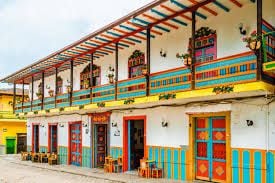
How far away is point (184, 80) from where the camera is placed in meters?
12.2

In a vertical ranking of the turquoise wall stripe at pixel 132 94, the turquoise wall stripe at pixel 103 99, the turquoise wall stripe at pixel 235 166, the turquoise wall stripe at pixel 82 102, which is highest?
the turquoise wall stripe at pixel 132 94

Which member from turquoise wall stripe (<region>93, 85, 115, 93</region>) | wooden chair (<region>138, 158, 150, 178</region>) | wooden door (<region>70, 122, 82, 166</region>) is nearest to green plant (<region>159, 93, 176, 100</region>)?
wooden chair (<region>138, 158, 150, 178</region>)

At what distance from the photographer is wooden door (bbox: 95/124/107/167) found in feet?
63.3

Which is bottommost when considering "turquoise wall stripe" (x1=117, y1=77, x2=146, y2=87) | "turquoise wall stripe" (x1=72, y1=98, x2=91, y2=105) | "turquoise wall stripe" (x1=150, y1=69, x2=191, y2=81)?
"turquoise wall stripe" (x1=72, y1=98, x2=91, y2=105)

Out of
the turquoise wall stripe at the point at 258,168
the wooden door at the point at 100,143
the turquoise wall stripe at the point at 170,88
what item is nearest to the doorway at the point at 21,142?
the wooden door at the point at 100,143

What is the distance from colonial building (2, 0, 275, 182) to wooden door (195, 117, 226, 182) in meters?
0.04

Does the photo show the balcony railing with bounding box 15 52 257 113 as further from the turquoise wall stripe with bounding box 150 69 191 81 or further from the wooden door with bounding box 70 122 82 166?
the wooden door with bounding box 70 122 82 166

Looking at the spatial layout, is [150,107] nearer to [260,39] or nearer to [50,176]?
[50,176]

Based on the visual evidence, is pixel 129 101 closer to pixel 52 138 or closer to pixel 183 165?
pixel 183 165

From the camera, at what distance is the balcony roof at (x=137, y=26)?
38.9 feet

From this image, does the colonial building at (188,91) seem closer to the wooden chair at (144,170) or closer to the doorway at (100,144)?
the doorway at (100,144)

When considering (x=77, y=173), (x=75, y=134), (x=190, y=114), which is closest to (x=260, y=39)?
(x=190, y=114)

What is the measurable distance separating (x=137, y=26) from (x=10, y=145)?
2469cm

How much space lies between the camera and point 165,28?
14453 millimetres
